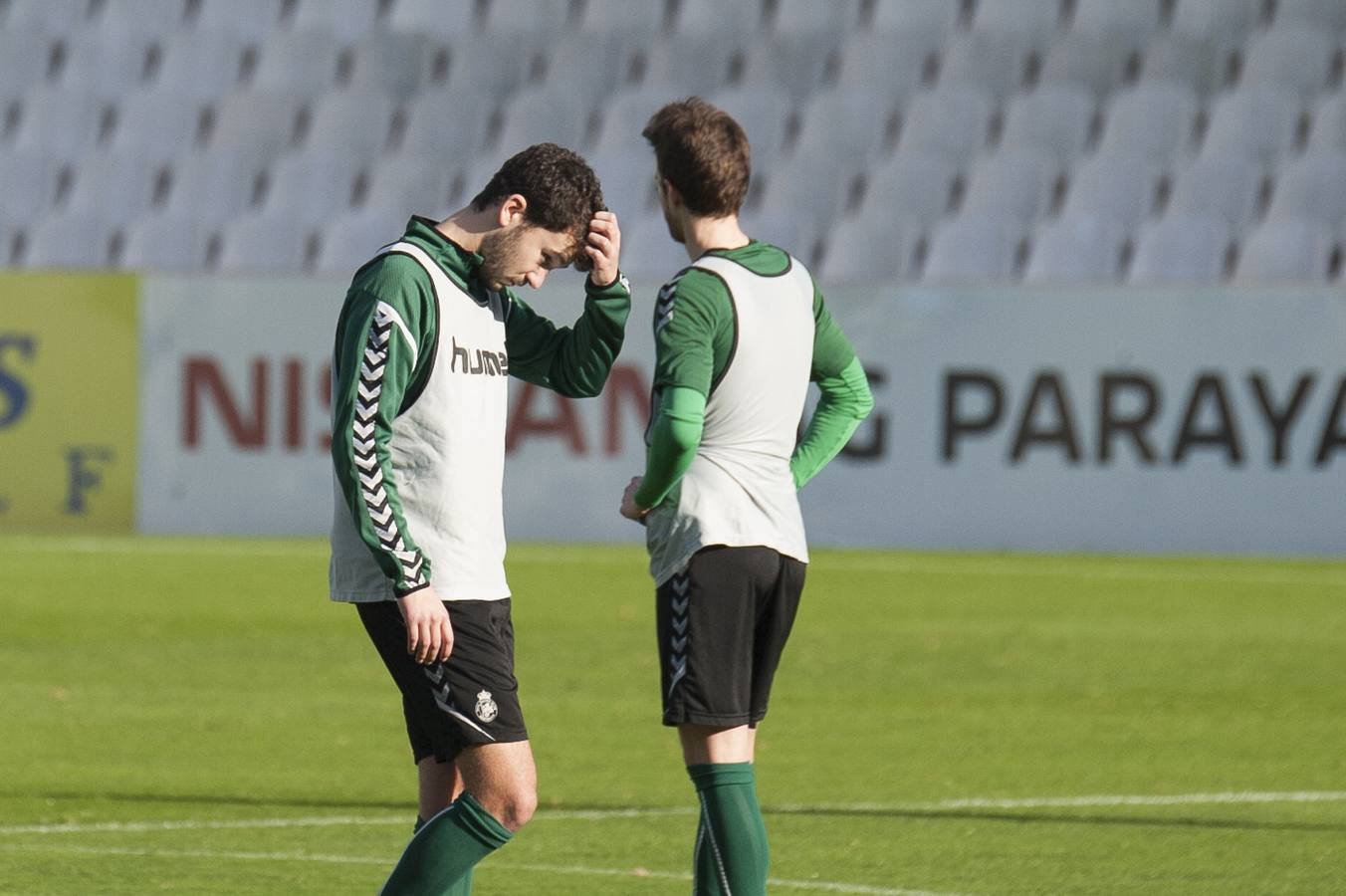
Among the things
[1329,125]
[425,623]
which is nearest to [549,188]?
[425,623]

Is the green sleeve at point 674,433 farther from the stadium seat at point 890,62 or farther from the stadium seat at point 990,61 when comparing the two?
the stadium seat at point 890,62

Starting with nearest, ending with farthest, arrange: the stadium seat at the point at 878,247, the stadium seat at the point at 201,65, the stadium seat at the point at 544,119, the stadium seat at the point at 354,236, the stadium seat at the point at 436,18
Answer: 1. the stadium seat at the point at 878,247
2. the stadium seat at the point at 354,236
3. the stadium seat at the point at 544,119
4. the stadium seat at the point at 201,65
5. the stadium seat at the point at 436,18

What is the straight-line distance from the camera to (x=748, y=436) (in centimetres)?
467

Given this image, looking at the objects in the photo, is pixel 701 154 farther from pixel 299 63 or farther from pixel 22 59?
pixel 22 59

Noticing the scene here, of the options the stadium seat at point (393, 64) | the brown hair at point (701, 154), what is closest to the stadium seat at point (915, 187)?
the stadium seat at point (393, 64)

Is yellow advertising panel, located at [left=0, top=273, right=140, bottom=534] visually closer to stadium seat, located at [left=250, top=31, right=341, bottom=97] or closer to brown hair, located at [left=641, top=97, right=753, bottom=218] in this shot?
stadium seat, located at [left=250, top=31, right=341, bottom=97]

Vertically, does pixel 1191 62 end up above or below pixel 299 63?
below

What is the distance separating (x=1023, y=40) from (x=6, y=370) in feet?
30.4

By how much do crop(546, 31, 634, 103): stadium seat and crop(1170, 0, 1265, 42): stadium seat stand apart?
497cm

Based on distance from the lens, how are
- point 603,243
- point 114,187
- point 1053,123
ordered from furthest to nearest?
point 114,187, point 1053,123, point 603,243

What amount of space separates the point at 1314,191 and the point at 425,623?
1579cm

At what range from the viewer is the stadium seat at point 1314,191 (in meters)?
18.8

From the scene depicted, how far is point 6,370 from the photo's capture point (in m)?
17.3

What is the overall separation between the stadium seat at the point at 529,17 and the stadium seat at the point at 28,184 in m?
4.35
